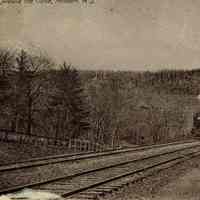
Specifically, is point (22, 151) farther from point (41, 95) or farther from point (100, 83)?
point (100, 83)

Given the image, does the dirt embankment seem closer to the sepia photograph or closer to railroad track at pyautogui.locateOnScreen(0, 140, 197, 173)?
the sepia photograph

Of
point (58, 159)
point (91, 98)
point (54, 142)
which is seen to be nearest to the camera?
point (91, 98)

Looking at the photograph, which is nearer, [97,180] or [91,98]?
[97,180]

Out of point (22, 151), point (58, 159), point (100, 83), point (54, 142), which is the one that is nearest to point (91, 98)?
point (100, 83)

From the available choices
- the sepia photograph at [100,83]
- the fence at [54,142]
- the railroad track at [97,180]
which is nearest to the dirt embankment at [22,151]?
the sepia photograph at [100,83]

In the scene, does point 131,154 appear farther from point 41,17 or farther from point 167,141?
point 41,17

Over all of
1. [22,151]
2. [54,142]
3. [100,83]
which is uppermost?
[100,83]

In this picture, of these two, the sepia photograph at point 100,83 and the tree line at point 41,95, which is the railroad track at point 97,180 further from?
the tree line at point 41,95

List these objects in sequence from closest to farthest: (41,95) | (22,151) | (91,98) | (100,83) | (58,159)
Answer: (100,83) → (91,98) → (58,159) → (41,95) → (22,151)
